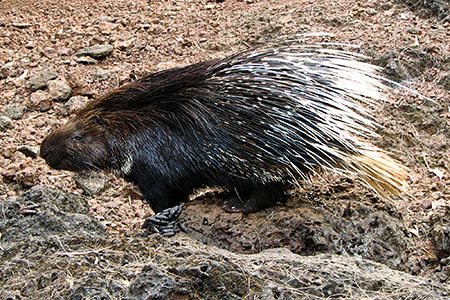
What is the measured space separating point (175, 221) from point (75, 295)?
1.43 metres

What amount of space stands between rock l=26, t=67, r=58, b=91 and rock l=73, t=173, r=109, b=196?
4.55 feet

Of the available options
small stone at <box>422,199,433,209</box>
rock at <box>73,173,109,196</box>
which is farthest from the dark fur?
small stone at <box>422,199,433,209</box>

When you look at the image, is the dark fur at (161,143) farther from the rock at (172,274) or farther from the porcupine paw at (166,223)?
the rock at (172,274)

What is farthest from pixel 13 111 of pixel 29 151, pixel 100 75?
pixel 100 75

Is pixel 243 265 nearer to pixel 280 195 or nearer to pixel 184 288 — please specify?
pixel 184 288

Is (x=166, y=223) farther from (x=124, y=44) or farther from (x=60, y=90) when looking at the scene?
(x=124, y=44)

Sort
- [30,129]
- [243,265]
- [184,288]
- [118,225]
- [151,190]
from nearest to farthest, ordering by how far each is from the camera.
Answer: [184,288]
[243,265]
[151,190]
[118,225]
[30,129]

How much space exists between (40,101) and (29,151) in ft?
2.35

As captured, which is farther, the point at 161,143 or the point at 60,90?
the point at 60,90

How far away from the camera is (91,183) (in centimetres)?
503

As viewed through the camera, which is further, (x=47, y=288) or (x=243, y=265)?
(x=243, y=265)

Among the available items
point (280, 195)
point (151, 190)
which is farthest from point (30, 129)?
point (280, 195)

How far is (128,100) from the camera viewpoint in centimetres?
402

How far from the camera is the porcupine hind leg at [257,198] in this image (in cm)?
365
